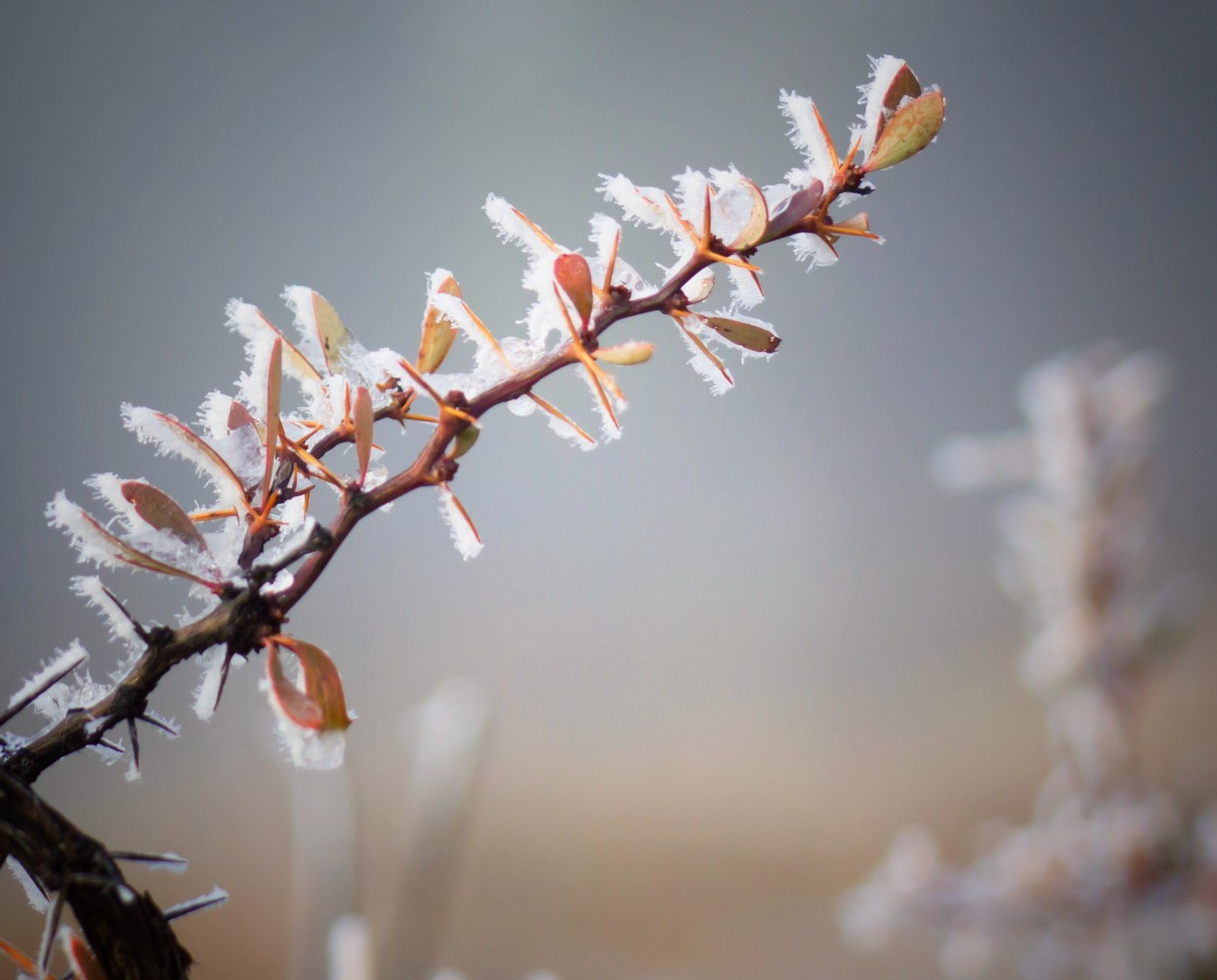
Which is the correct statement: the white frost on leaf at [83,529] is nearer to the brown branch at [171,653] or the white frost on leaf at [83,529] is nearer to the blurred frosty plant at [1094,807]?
the brown branch at [171,653]

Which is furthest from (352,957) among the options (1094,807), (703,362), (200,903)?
(1094,807)

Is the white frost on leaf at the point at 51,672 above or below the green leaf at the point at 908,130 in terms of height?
below

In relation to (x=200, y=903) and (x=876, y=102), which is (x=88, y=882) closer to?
(x=200, y=903)

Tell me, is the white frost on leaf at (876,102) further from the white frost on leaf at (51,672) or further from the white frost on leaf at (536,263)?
the white frost on leaf at (51,672)

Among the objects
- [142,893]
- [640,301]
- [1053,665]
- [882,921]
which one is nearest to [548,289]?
[640,301]

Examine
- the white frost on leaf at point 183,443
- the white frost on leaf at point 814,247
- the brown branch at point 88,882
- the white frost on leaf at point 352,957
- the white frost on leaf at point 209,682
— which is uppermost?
the white frost on leaf at point 814,247

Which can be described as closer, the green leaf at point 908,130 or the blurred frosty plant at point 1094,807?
the green leaf at point 908,130

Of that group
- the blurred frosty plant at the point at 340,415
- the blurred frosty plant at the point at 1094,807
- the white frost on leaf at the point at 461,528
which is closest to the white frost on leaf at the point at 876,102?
the blurred frosty plant at the point at 340,415

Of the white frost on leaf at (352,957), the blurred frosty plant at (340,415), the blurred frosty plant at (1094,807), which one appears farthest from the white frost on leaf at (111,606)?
the blurred frosty plant at (1094,807)

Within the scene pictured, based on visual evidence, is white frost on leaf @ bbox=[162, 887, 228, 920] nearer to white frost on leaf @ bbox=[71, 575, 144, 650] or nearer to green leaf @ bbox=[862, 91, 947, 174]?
white frost on leaf @ bbox=[71, 575, 144, 650]

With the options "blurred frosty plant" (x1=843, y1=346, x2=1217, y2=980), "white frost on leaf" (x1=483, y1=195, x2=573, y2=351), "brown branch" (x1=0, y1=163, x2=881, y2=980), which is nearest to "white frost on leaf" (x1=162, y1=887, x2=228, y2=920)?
"brown branch" (x1=0, y1=163, x2=881, y2=980)
